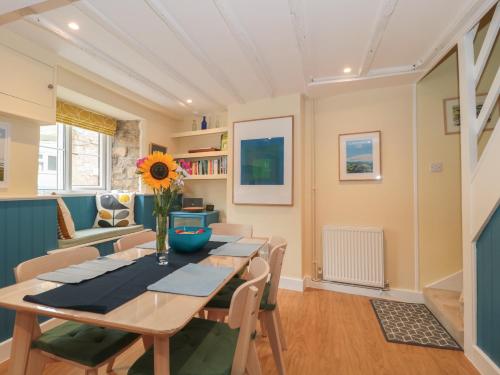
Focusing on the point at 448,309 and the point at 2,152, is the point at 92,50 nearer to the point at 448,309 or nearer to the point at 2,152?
the point at 2,152

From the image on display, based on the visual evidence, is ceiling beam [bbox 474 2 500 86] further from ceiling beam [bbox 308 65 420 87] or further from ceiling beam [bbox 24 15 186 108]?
ceiling beam [bbox 24 15 186 108]

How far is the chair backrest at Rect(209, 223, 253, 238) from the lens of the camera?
2303 mm

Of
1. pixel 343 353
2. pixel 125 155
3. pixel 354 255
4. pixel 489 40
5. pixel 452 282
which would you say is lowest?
pixel 343 353

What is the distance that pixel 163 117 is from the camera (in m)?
3.85

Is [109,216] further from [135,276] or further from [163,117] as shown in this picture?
[135,276]

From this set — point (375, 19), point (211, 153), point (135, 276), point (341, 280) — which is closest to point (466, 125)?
point (375, 19)

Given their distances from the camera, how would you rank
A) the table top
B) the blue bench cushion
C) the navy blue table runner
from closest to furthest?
the table top, the navy blue table runner, the blue bench cushion

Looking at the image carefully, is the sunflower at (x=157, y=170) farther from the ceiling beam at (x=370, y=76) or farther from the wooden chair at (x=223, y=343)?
the ceiling beam at (x=370, y=76)

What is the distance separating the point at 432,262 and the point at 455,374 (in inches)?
49.5

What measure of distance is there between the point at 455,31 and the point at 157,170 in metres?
2.37

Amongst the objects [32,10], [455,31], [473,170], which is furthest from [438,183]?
[32,10]

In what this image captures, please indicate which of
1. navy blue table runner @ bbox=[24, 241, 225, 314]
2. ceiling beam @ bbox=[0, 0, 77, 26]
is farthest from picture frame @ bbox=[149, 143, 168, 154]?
navy blue table runner @ bbox=[24, 241, 225, 314]

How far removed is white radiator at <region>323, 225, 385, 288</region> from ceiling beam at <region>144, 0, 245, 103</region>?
2.06 metres

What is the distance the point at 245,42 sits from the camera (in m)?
1.99
